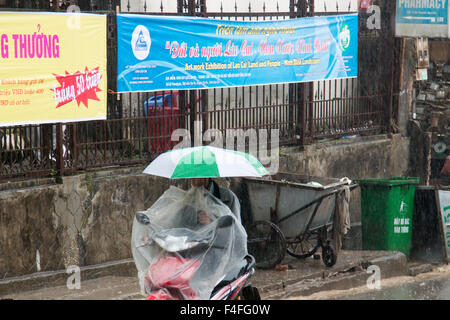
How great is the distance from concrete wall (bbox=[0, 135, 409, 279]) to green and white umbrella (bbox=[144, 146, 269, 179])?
222cm

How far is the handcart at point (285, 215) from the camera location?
9.34m

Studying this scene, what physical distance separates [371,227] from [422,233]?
825mm

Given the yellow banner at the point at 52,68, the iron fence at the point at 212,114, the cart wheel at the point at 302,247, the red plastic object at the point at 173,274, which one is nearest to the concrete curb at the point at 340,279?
the cart wheel at the point at 302,247

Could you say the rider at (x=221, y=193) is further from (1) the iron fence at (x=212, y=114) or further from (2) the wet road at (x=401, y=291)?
(1) the iron fence at (x=212, y=114)

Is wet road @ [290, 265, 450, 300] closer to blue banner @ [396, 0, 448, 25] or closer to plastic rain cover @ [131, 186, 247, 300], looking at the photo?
plastic rain cover @ [131, 186, 247, 300]

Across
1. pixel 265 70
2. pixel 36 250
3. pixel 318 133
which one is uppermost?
pixel 265 70

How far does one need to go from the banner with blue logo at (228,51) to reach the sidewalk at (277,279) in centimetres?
224

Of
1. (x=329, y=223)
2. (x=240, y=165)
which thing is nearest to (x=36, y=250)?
(x=240, y=165)

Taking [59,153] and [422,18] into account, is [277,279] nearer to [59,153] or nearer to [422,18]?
[59,153]

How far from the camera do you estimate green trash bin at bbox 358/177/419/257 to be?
10.4m

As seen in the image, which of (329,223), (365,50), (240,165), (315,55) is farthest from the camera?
(365,50)

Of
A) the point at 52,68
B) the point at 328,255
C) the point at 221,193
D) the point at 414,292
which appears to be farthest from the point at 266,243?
the point at 52,68

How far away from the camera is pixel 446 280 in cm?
994
